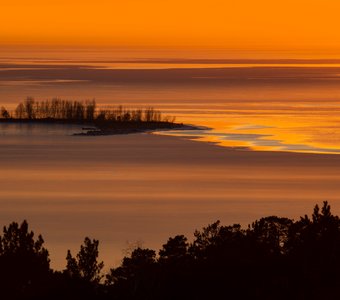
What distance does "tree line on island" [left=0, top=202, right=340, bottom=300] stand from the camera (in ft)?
73.6

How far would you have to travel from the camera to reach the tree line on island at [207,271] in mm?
22422

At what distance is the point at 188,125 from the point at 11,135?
29.9ft

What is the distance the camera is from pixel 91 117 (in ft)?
269

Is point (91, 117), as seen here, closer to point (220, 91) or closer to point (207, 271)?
point (220, 91)

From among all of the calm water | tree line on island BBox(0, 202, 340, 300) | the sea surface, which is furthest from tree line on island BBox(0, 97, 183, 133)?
tree line on island BBox(0, 202, 340, 300)

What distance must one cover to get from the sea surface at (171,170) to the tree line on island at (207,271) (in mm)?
8127

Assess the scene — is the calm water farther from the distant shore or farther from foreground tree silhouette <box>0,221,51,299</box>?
foreground tree silhouette <box>0,221,51,299</box>

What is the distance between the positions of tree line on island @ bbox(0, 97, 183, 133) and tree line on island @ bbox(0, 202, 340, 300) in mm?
50538

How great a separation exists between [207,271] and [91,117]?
5875 centimetres

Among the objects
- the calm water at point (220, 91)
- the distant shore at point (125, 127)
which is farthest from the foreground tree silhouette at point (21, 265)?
the distant shore at point (125, 127)

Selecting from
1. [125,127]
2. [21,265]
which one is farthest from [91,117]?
[21,265]

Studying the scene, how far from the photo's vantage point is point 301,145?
211ft

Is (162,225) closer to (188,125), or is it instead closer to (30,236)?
(30,236)

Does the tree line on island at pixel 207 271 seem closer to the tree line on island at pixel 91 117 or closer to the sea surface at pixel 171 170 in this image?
the sea surface at pixel 171 170
